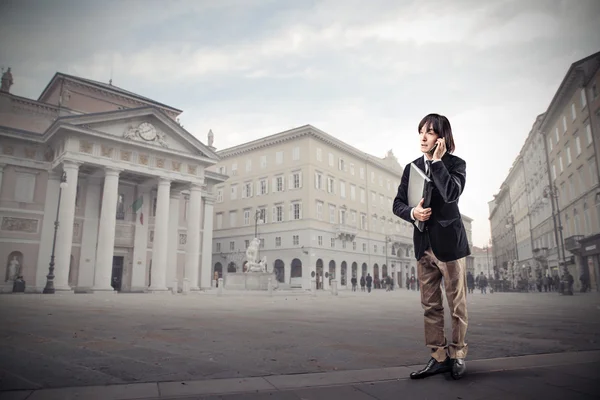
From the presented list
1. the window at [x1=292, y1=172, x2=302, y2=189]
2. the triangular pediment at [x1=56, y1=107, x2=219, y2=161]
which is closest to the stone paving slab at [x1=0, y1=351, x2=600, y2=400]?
the triangular pediment at [x1=56, y1=107, x2=219, y2=161]

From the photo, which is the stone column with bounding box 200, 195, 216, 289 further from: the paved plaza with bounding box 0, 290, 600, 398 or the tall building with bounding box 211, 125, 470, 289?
the paved plaza with bounding box 0, 290, 600, 398

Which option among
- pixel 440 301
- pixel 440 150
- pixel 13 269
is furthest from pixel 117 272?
pixel 440 150

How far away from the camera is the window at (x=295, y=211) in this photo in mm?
47844

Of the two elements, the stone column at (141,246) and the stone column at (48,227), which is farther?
the stone column at (141,246)

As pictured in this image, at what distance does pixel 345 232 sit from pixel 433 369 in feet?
153

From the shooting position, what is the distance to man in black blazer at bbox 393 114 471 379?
3188 millimetres

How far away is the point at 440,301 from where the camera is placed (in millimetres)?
3379

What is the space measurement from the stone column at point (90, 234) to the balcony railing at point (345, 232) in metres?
26.4

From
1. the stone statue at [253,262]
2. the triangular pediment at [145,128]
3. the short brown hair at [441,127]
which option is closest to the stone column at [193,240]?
the triangular pediment at [145,128]

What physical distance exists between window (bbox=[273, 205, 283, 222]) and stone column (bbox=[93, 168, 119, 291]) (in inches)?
897

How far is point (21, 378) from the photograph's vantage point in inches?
124

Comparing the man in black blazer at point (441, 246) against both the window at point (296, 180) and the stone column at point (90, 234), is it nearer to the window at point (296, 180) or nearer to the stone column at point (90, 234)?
the stone column at point (90, 234)

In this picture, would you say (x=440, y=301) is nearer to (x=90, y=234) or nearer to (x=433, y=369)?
(x=433, y=369)

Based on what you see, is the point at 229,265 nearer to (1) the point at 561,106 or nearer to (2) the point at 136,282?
(2) the point at 136,282
